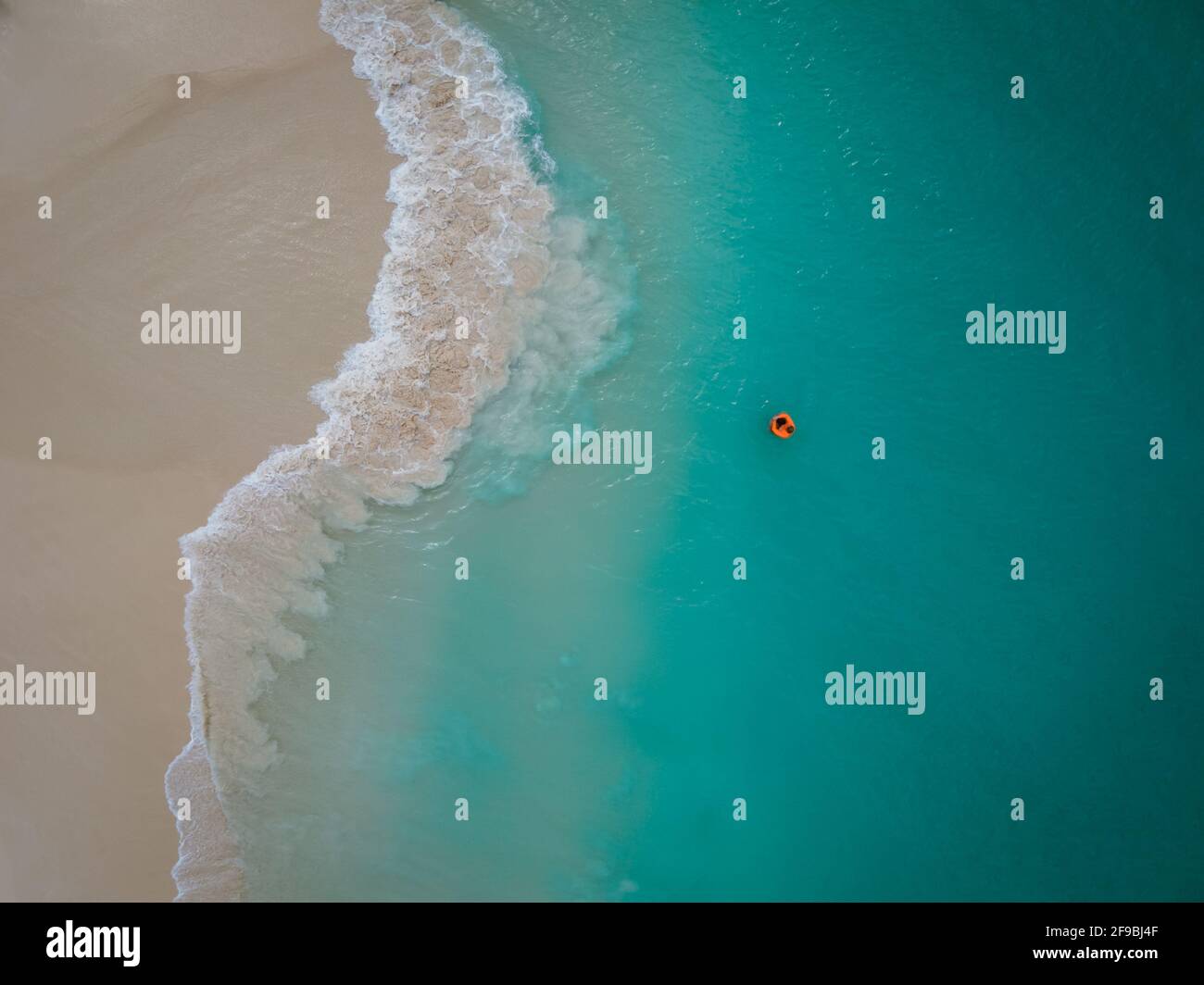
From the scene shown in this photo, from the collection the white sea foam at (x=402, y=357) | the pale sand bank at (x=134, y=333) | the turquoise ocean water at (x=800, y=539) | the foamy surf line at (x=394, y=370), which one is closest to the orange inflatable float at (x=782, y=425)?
the turquoise ocean water at (x=800, y=539)

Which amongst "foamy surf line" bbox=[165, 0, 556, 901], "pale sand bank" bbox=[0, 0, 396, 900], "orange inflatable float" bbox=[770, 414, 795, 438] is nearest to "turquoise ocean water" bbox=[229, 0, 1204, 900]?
"orange inflatable float" bbox=[770, 414, 795, 438]

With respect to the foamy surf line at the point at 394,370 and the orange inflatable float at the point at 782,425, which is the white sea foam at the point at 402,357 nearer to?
the foamy surf line at the point at 394,370

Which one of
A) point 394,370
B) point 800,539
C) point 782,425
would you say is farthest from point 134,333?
point 800,539

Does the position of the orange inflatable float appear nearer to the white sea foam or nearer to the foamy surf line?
the white sea foam

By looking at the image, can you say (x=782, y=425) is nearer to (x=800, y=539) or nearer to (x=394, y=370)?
(x=800, y=539)
